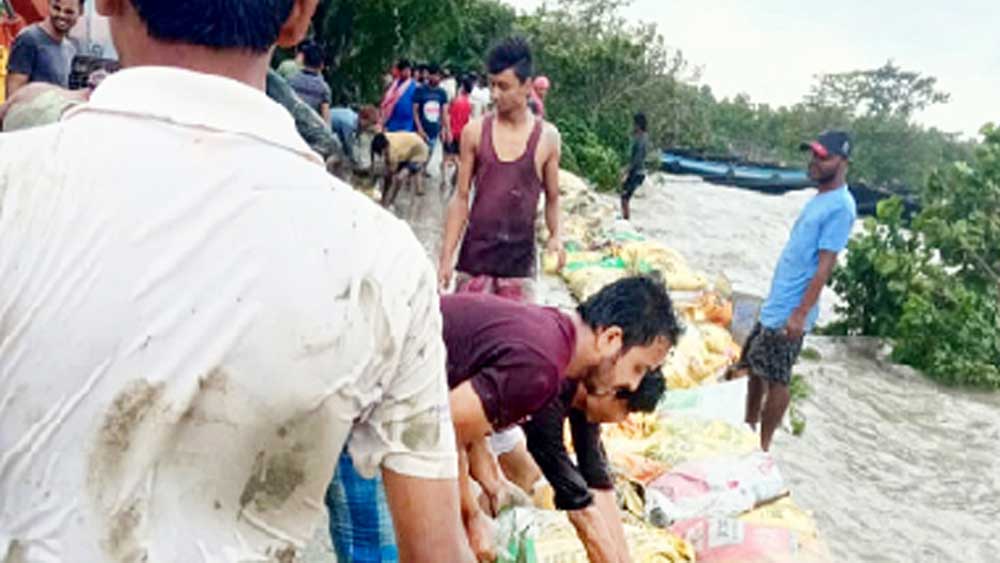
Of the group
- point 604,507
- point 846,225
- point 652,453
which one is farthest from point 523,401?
point 846,225

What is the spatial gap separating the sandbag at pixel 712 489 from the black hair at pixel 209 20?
2.38 meters

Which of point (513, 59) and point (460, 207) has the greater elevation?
point (513, 59)

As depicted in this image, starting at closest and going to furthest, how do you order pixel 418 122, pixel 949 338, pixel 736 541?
pixel 736 541
pixel 949 338
pixel 418 122

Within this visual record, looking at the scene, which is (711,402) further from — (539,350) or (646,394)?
(539,350)

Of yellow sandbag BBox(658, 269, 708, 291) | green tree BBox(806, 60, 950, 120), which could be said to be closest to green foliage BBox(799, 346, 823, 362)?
yellow sandbag BBox(658, 269, 708, 291)

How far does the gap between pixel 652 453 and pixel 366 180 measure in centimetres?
465

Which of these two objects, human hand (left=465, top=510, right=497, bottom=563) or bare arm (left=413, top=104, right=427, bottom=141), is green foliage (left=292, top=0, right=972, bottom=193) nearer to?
bare arm (left=413, top=104, right=427, bottom=141)

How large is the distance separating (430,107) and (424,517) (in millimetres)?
8097

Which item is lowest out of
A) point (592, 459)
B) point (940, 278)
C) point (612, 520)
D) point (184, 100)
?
point (940, 278)

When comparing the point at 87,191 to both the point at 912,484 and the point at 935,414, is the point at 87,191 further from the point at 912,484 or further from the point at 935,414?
the point at 935,414

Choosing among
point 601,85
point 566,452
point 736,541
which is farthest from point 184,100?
point 601,85

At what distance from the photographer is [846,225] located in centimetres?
358

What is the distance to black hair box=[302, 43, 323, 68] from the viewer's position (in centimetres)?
510

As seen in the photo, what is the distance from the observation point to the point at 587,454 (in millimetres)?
2166
